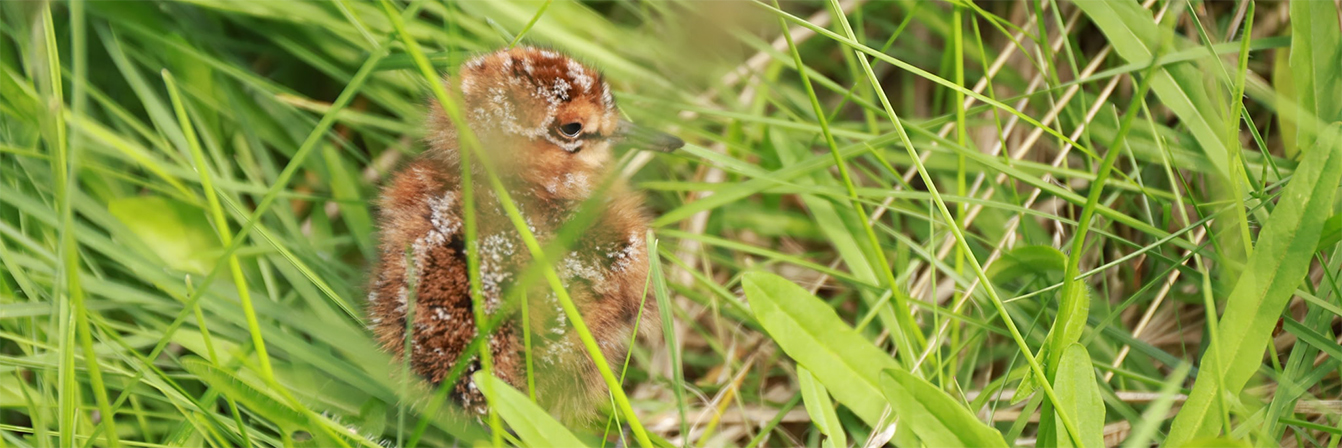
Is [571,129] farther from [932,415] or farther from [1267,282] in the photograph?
[1267,282]

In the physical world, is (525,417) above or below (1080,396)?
below

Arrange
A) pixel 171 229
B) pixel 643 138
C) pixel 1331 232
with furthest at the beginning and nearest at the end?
pixel 171 229, pixel 643 138, pixel 1331 232

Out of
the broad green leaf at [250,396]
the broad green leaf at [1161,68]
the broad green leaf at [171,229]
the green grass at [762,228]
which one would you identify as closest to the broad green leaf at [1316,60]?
the green grass at [762,228]

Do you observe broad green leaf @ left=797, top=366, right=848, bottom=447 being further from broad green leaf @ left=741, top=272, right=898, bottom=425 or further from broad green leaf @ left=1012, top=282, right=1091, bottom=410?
broad green leaf @ left=1012, top=282, right=1091, bottom=410

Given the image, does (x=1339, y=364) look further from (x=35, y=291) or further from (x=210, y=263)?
(x=35, y=291)

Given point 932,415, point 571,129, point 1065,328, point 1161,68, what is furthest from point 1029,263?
point 571,129

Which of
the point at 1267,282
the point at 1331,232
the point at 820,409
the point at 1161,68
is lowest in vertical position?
the point at 820,409

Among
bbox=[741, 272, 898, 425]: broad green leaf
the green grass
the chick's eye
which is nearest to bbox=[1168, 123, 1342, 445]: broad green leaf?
the green grass

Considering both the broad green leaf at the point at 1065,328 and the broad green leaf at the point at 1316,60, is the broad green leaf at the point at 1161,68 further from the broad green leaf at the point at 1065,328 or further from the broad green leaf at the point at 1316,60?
the broad green leaf at the point at 1065,328
